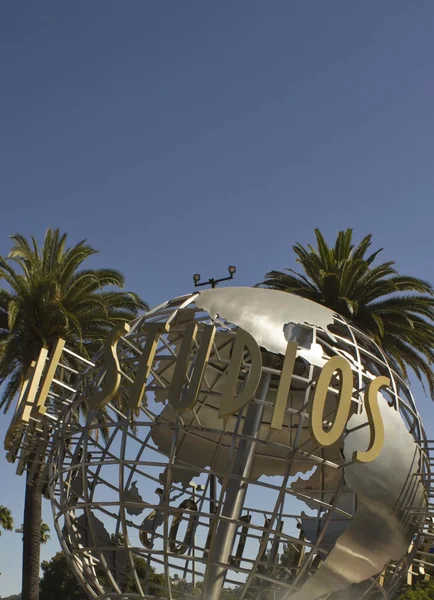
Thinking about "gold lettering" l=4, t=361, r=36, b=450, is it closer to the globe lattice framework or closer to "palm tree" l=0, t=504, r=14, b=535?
the globe lattice framework

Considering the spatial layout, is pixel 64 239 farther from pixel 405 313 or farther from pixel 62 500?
pixel 62 500

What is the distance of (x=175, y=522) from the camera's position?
1202 cm

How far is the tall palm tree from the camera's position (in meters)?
19.0

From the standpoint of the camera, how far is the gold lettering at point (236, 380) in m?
8.46

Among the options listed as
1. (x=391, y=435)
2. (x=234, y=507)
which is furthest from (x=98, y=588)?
(x=391, y=435)

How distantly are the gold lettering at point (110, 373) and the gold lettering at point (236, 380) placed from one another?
1.47m

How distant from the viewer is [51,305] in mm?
20031

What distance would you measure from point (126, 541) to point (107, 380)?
1.86 metres

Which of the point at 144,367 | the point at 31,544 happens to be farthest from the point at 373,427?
the point at 31,544

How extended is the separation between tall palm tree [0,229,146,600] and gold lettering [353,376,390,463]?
11307mm

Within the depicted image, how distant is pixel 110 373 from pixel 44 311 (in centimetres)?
1110

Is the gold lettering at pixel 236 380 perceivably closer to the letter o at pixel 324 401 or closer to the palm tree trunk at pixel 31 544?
the letter o at pixel 324 401

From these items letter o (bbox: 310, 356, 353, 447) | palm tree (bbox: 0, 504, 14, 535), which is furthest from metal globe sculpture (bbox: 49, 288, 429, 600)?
palm tree (bbox: 0, 504, 14, 535)

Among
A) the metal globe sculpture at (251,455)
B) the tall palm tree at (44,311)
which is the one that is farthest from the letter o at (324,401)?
the tall palm tree at (44,311)
